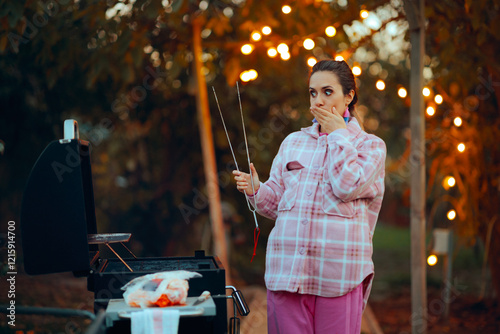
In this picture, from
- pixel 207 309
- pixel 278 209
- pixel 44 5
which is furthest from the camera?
pixel 44 5

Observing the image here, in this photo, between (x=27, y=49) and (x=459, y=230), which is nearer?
(x=27, y=49)

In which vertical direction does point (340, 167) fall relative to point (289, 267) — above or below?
above

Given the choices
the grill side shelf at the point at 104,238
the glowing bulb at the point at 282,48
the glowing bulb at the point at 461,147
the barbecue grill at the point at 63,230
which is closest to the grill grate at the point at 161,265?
the grill side shelf at the point at 104,238

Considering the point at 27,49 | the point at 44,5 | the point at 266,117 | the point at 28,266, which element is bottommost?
the point at 28,266

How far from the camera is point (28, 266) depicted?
2031 millimetres

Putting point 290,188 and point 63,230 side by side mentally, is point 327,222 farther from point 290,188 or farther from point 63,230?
point 63,230

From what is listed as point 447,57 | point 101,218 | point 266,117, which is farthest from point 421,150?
point 101,218

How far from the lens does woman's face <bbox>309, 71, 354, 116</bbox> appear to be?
7.53 ft

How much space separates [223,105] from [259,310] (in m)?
2.36

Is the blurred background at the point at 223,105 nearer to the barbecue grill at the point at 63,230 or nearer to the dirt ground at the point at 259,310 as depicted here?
the dirt ground at the point at 259,310

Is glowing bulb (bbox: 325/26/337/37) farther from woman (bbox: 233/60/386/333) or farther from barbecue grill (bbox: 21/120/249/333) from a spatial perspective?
barbecue grill (bbox: 21/120/249/333)

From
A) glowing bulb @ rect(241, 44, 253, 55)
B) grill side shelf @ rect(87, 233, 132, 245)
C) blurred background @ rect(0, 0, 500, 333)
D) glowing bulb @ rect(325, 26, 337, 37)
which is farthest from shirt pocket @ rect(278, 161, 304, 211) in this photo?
glowing bulb @ rect(241, 44, 253, 55)

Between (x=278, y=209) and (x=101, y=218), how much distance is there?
5.31 metres

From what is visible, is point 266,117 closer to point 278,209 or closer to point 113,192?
point 113,192
